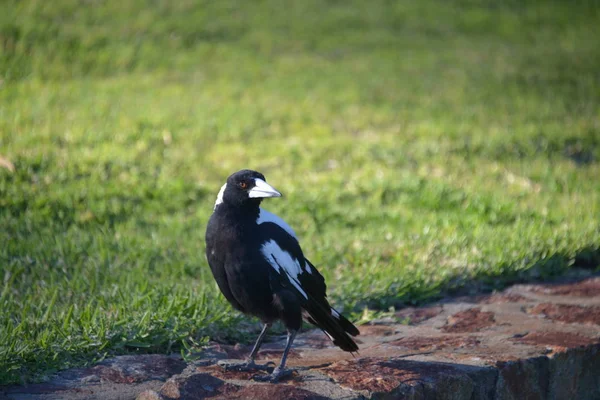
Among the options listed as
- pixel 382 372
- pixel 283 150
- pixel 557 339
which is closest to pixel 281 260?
pixel 382 372

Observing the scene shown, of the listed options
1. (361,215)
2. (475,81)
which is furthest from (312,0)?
(361,215)

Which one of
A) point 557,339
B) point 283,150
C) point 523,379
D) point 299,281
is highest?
point 283,150

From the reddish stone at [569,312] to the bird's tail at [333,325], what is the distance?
3.93 ft

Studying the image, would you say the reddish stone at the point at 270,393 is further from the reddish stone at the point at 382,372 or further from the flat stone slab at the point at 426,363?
the reddish stone at the point at 382,372

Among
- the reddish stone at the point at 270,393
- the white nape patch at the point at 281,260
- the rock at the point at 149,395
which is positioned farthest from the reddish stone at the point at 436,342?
the rock at the point at 149,395

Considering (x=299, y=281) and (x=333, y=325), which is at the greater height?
(x=299, y=281)

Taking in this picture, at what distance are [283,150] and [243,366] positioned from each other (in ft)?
14.4

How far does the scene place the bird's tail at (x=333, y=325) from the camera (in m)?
3.11

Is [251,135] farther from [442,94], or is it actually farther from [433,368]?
[433,368]

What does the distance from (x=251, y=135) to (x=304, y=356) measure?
4570 millimetres

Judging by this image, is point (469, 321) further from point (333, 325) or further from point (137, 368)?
point (137, 368)

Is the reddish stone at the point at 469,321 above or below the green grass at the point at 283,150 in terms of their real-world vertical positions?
below

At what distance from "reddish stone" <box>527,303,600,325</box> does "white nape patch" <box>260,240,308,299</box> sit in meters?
1.41

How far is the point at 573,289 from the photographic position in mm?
4367
